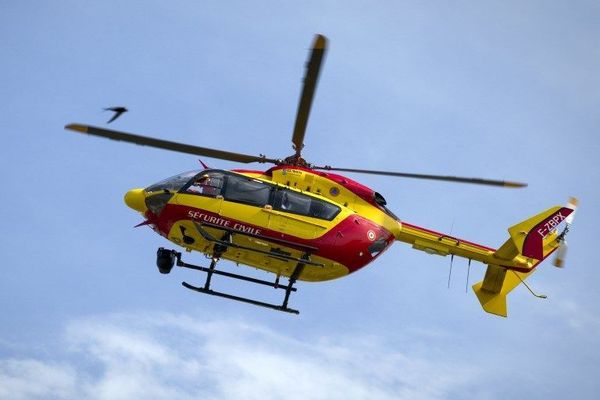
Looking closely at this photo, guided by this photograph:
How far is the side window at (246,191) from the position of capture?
1770 cm

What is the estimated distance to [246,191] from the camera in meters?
17.8

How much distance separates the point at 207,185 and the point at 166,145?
1.45 m

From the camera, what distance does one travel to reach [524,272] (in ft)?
68.3

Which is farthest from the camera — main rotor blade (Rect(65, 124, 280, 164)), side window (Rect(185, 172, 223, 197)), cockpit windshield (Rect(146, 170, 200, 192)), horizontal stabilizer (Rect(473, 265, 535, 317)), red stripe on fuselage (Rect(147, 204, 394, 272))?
horizontal stabilizer (Rect(473, 265, 535, 317))

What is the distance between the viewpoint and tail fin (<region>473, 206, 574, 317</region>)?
20344 mm

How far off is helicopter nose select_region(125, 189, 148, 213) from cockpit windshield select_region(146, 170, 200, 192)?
20 cm

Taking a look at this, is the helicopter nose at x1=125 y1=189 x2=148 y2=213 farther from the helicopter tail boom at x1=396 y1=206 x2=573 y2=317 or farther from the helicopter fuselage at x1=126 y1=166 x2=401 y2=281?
the helicopter tail boom at x1=396 y1=206 x2=573 y2=317

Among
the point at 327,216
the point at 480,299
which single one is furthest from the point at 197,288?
the point at 480,299

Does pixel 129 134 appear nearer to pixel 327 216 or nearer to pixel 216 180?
pixel 216 180

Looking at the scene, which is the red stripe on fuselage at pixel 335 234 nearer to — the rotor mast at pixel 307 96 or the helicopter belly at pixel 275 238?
the helicopter belly at pixel 275 238

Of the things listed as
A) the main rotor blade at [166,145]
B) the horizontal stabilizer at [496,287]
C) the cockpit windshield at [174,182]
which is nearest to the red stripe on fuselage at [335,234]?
the cockpit windshield at [174,182]

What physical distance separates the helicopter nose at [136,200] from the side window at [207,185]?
1.15m

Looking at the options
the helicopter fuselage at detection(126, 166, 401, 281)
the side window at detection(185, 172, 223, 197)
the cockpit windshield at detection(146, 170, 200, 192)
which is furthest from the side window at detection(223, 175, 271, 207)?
the cockpit windshield at detection(146, 170, 200, 192)

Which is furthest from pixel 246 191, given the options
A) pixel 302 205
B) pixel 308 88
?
pixel 308 88
